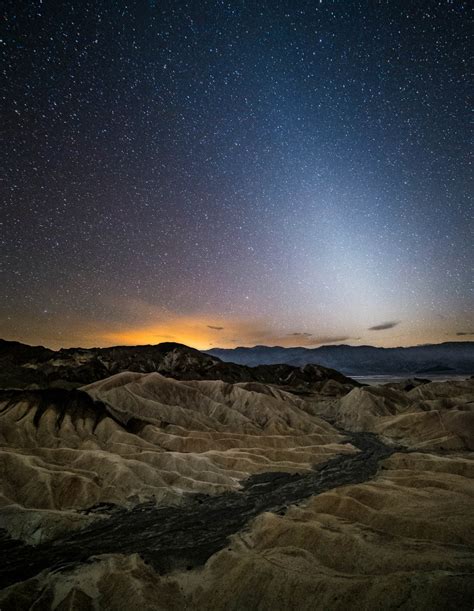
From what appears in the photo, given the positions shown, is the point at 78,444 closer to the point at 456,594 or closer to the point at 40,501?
the point at 40,501

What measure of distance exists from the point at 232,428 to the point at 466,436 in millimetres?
64774

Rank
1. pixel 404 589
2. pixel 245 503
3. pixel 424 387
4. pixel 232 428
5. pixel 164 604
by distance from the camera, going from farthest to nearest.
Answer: pixel 424 387 → pixel 232 428 → pixel 245 503 → pixel 164 604 → pixel 404 589

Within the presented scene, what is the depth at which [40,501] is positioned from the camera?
5456 centimetres

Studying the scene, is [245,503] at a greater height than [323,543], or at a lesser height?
lesser

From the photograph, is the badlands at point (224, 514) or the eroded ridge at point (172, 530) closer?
the badlands at point (224, 514)

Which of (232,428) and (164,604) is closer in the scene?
(164,604)

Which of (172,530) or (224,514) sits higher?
(172,530)

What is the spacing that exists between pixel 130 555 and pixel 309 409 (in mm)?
131833

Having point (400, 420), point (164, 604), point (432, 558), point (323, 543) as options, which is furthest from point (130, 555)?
point (400, 420)

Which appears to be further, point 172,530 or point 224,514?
point 224,514

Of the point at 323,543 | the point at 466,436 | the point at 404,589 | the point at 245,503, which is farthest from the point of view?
the point at 466,436

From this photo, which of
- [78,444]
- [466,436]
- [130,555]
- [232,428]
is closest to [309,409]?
[232,428]

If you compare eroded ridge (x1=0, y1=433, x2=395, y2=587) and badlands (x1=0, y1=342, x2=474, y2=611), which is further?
eroded ridge (x1=0, y1=433, x2=395, y2=587)

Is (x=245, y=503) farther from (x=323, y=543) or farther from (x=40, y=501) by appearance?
(x=40, y=501)
